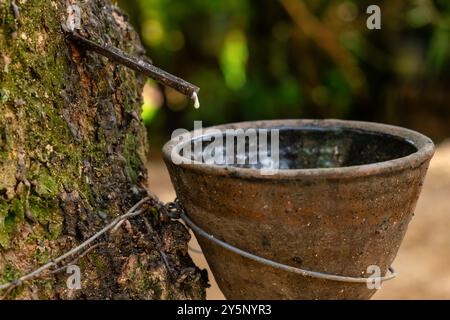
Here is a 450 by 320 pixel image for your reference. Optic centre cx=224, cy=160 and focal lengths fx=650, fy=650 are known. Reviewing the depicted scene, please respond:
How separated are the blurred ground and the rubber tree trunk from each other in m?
2.03

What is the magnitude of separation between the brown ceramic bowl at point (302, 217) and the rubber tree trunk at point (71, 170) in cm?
13

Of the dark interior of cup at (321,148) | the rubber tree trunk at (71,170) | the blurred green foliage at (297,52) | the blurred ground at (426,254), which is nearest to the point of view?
the rubber tree trunk at (71,170)

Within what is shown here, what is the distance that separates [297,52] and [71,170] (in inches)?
183

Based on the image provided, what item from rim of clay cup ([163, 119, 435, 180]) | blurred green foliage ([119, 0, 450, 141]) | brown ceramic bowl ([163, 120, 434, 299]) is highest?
blurred green foliage ([119, 0, 450, 141])

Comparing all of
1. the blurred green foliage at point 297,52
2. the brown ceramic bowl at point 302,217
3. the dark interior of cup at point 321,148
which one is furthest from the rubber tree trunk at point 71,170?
the blurred green foliage at point 297,52

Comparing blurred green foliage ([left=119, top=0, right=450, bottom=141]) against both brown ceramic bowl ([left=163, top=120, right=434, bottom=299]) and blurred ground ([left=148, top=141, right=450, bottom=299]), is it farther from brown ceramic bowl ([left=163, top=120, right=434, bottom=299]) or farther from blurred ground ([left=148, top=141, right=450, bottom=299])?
brown ceramic bowl ([left=163, top=120, right=434, bottom=299])

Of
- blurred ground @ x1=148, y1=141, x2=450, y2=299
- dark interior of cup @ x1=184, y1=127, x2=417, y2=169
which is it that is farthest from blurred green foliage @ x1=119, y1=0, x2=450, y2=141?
dark interior of cup @ x1=184, y1=127, x2=417, y2=169

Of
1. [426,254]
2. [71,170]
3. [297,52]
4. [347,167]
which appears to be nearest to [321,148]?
[347,167]

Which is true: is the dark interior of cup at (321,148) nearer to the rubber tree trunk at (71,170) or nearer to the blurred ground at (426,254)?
the rubber tree trunk at (71,170)

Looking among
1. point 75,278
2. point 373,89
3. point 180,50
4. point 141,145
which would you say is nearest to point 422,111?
point 373,89

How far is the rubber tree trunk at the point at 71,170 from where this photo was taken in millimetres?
1470

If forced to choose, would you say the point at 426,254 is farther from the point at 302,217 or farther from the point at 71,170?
the point at 71,170

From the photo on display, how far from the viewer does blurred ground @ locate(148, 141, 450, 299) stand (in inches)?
138
